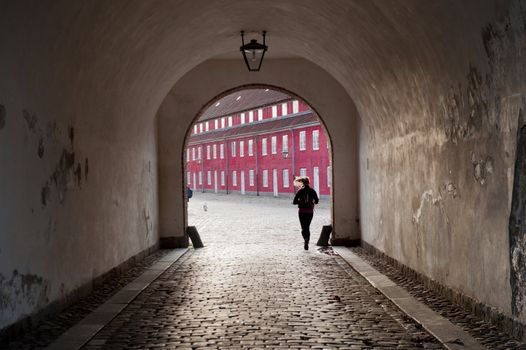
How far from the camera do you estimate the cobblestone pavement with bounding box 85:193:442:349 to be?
611cm

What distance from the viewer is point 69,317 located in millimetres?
7297

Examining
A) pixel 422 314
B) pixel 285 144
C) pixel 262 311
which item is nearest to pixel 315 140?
pixel 285 144

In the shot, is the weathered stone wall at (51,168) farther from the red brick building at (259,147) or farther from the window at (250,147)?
the window at (250,147)

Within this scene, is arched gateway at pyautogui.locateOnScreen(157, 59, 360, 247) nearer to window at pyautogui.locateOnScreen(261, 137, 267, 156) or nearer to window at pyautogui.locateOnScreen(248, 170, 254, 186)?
window at pyautogui.locateOnScreen(261, 137, 267, 156)

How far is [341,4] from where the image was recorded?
30.4 feet

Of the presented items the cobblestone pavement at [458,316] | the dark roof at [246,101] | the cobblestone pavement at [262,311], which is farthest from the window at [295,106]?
the cobblestone pavement at [458,316]

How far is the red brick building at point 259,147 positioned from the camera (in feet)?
161

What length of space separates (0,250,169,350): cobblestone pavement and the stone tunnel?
143 millimetres

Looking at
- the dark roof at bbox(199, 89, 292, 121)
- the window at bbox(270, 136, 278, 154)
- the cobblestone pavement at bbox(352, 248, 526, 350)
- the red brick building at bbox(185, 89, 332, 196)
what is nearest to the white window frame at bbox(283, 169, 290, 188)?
the red brick building at bbox(185, 89, 332, 196)

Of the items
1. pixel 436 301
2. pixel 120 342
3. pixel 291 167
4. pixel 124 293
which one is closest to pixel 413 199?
pixel 436 301

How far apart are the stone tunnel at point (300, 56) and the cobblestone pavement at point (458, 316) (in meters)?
0.17

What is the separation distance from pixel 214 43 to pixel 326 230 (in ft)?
16.7

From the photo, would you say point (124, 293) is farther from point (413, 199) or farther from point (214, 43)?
point (214, 43)

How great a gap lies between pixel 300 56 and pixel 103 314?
8876 millimetres
